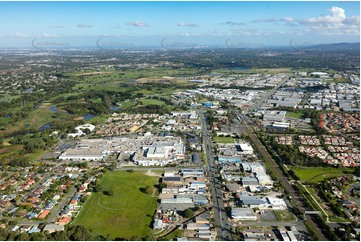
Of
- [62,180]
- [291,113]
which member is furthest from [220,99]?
[62,180]

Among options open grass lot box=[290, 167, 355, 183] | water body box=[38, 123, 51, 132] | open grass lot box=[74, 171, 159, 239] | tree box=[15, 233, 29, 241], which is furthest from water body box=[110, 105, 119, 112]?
tree box=[15, 233, 29, 241]

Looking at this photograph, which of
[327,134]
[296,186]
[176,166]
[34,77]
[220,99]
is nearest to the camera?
[296,186]

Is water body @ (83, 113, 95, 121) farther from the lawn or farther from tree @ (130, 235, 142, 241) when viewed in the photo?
tree @ (130, 235, 142, 241)

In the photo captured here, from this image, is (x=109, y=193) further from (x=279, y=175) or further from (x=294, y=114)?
(x=294, y=114)

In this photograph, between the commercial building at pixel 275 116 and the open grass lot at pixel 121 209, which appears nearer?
the open grass lot at pixel 121 209

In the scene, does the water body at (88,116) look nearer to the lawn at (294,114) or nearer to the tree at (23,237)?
the lawn at (294,114)

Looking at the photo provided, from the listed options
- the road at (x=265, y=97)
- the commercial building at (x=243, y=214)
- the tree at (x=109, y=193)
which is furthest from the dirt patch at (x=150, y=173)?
the road at (x=265, y=97)

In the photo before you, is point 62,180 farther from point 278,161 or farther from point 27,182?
point 278,161
